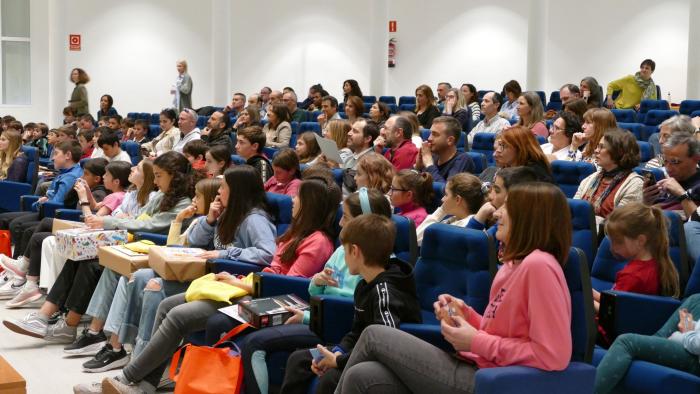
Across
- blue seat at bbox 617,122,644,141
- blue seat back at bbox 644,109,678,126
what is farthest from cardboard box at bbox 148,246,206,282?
blue seat back at bbox 644,109,678,126

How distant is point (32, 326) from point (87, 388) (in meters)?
1.25

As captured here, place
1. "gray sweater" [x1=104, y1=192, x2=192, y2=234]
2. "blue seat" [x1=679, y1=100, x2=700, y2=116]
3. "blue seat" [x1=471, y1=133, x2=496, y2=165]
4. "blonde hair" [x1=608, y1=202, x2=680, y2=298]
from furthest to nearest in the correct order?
"blue seat" [x1=679, y1=100, x2=700, y2=116], "blue seat" [x1=471, y1=133, x2=496, y2=165], "gray sweater" [x1=104, y1=192, x2=192, y2=234], "blonde hair" [x1=608, y1=202, x2=680, y2=298]

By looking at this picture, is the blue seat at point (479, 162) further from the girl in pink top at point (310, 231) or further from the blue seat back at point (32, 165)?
the blue seat back at point (32, 165)

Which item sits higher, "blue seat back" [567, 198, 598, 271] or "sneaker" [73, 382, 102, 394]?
"blue seat back" [567, 198, 598, 271]

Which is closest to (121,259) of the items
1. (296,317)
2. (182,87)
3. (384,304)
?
(296,317)

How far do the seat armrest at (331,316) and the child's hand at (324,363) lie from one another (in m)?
0.25

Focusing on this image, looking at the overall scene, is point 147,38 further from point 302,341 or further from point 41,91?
point 302,341

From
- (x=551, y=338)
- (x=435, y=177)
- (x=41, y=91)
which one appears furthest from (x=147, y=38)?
(x=551, y=338)

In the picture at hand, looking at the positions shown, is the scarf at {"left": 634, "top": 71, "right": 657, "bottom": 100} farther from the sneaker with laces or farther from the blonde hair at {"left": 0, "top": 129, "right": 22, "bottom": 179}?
the sneaker with laces

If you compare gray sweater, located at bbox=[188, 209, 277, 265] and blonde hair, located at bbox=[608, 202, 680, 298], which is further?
gray sweater, located at bbox=[188, 209, 277, 265]

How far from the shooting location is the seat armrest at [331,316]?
371cm

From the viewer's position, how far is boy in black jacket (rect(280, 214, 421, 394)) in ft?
11.2

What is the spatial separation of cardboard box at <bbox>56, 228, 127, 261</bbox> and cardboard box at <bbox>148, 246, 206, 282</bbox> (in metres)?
0.73

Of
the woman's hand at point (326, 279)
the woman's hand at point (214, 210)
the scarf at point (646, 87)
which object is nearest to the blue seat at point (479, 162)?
the woman's hand at point (214, 210)
